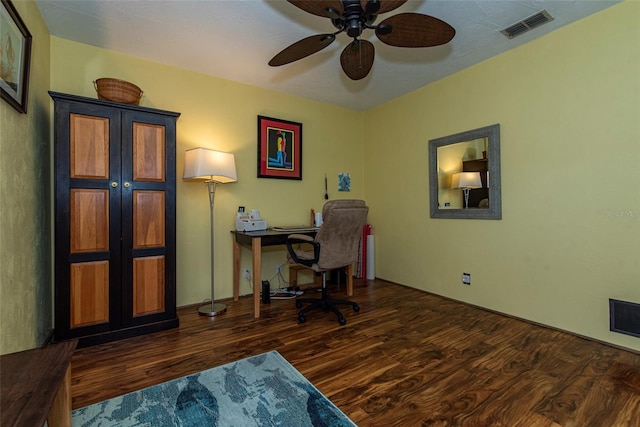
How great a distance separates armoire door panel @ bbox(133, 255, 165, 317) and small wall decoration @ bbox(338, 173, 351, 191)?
8.25 ft

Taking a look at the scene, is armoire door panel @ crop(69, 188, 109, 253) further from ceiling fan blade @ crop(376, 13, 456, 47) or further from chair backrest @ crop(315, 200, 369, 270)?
ceiling fan blade @ crop(376, 13, 456, 47)

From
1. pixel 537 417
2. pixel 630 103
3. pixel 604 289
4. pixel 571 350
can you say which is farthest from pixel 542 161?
pixel 537 417

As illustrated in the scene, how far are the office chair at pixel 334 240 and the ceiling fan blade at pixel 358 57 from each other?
40.6 inches

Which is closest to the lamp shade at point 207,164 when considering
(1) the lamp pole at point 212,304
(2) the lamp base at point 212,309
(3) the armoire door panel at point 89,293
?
(1) the lamp pole at point 212,304

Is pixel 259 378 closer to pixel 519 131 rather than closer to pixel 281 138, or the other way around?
pixel 281 138

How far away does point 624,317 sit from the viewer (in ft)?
6.63

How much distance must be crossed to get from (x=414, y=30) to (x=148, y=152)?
218 cm

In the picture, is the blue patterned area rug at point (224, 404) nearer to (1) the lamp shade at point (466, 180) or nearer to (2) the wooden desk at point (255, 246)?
(2) the wooden desk at point (255, 246)

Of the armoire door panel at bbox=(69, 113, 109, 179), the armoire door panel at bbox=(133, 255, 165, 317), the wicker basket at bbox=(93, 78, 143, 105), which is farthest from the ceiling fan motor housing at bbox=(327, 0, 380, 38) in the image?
the armoire door panel at bbox=(133, 255, 165, 317)

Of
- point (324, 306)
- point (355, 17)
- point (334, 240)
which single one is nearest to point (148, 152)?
point (334, 240)

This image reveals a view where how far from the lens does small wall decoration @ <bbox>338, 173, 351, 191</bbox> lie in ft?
13.7

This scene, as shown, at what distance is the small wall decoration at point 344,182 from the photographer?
13.7ft

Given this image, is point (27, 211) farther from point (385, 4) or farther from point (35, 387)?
point (385, 4)

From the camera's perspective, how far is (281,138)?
3.62m
